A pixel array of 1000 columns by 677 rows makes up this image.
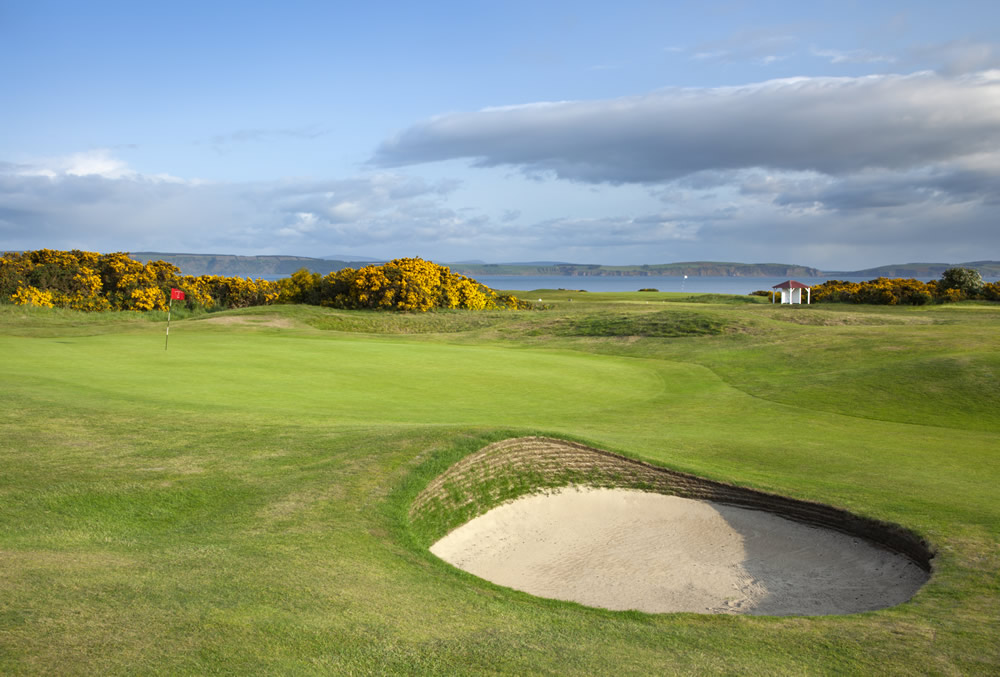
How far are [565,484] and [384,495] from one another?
10.6 feet

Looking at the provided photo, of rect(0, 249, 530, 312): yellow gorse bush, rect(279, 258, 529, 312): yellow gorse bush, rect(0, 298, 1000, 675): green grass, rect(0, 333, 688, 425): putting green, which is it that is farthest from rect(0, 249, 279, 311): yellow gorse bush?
rect(0, 298, 1000, 675): green grass

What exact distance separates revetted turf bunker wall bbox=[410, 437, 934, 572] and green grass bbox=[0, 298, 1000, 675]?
0.24 meters

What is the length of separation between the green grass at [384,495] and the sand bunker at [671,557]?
2.31 ft

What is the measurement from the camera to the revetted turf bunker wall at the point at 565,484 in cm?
891

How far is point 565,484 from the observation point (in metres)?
10.7

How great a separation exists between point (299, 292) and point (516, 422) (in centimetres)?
4397

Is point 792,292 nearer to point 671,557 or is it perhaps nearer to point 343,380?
point 343,380

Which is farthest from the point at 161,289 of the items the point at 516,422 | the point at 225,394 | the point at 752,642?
the point at 752,642

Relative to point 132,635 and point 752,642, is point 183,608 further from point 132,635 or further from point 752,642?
point 752,642

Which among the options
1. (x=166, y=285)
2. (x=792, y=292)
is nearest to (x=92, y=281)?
(x=166, y=285)

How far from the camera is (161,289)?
185 ft

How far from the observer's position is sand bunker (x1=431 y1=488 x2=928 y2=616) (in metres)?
7.75

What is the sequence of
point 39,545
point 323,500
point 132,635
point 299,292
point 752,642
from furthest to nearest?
point 299,292, point 323,500, point 39,545, point 752,642, point 132,635

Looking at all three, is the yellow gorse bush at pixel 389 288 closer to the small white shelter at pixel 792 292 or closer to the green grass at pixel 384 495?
the green grass at pixel 384 495
